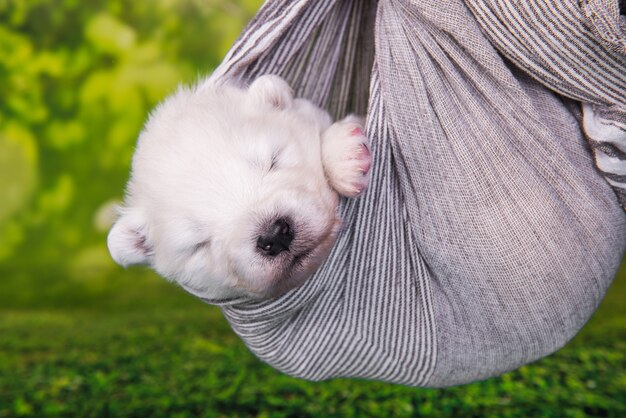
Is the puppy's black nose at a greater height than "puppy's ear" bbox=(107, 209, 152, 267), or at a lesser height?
greater

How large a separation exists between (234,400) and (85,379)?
2.45 feet

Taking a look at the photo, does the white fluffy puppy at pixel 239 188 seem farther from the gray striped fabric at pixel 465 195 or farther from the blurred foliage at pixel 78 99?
the blurred foliage at pixel 78 99

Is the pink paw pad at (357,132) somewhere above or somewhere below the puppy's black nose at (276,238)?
above

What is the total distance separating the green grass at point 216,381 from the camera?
2.39 m

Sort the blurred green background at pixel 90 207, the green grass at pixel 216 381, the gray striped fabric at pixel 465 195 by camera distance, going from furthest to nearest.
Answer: the blurred green background at pixel 90 207 → the green grass at pixel 216 381 → the gray striped fabric at pixel 465 195

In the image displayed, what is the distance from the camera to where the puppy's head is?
1158 millimetres

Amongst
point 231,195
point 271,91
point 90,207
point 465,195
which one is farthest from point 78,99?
point 465,195

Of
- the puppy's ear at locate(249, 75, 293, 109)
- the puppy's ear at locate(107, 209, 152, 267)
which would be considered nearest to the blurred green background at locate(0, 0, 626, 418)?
the puppy's ear at locate(107, 209, 152, 267)

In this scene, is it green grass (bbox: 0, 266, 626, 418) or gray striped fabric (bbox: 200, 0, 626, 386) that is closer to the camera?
gray striped fabric (bbox: 200, 0, 626, 386)

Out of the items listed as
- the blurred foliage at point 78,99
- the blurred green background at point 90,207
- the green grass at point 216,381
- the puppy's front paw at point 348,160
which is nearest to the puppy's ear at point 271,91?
the puppy's front paw at point 348,160

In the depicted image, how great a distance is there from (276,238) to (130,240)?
1.29 feet

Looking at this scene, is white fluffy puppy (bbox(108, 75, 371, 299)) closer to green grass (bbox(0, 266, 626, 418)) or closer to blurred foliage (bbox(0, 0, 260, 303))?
green grass (bbox(0, 266, 626, 418))

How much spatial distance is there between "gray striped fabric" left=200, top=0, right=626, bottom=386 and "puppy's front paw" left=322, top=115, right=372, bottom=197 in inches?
1.6

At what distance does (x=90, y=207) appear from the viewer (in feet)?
11.8
